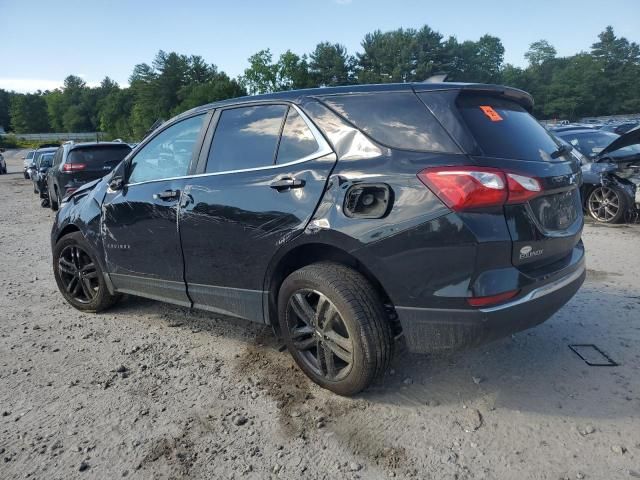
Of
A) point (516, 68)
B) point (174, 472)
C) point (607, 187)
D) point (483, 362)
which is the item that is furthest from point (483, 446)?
point (516, 68)

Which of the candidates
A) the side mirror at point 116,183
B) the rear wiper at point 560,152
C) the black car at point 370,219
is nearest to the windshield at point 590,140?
the rear wiper at point 560,152

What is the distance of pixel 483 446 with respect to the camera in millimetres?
2486

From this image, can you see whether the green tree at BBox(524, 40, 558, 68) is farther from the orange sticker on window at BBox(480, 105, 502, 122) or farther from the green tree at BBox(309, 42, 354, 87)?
the orange sticker on window at BBox(480, 105, 502, 122)

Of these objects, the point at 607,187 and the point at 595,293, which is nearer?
the point at 595,293

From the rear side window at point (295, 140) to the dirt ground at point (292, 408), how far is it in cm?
146

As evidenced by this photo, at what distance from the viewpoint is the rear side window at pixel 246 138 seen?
3188 millimetres

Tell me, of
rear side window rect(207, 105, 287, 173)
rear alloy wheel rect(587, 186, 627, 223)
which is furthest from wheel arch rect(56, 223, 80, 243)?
rear alloy wheel rect(587, 186, 627, 223)

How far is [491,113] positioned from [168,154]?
2.43 metres

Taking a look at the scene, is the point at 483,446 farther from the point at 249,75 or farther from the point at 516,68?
the point at 516,68

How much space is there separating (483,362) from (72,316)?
3.66 m

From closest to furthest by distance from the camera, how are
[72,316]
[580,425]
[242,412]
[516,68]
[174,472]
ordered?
[174,472]
[580,425]
[242,412]
[72,316]
[516,68]

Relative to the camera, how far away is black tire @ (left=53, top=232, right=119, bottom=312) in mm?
4492

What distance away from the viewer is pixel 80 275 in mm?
4613

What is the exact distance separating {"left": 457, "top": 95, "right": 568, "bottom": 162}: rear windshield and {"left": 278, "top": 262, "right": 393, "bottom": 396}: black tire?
1.00m
